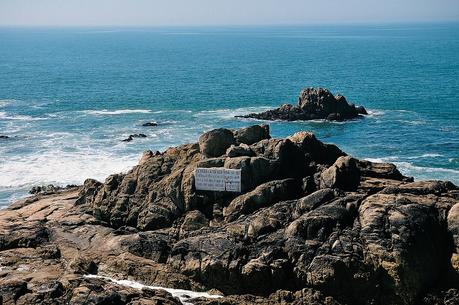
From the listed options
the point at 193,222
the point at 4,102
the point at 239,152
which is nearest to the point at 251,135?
the point at 239,152

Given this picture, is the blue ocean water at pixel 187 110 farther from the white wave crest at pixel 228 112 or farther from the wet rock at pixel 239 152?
the wet rock at pixel 239 152

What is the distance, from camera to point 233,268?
3086cm

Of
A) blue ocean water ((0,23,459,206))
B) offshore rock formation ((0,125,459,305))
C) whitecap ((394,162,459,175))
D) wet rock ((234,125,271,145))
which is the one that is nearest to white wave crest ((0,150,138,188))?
blue ocean water ((0,23,459,206))

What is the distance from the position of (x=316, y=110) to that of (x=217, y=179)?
60.3 m

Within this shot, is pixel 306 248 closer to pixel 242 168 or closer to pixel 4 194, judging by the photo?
pixel 242 168

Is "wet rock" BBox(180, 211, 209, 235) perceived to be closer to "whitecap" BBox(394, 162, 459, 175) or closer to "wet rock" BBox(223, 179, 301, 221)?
"wet rock" BBox(223, 179, 301, 221)

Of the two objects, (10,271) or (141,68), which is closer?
(10,271)

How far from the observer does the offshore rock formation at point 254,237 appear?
1150 inches

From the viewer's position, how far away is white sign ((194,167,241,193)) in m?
36.6

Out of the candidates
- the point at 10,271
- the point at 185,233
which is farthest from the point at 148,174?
the point at 10,271

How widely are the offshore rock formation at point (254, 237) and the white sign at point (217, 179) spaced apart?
0.48 m

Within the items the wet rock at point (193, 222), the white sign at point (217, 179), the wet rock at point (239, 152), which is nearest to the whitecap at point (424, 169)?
the wet rock at point (239, 152)

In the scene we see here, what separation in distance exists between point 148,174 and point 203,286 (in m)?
12.2

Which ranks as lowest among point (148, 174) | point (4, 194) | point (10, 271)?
point (4, 194)
